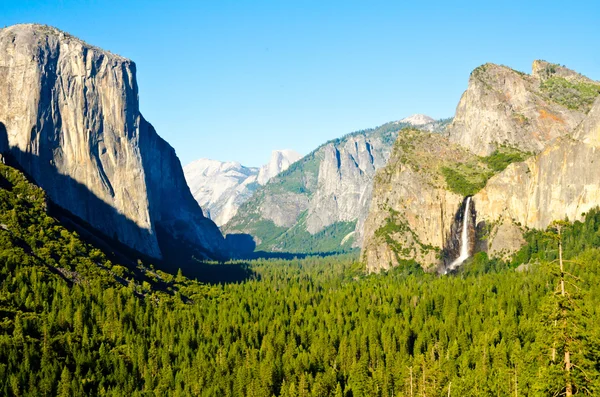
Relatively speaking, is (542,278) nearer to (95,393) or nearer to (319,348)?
(319,348)

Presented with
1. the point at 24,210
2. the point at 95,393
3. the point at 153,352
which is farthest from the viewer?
the point at 24,210

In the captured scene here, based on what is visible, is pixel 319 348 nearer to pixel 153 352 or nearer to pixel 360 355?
pixel 360 355

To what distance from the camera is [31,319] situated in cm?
13188

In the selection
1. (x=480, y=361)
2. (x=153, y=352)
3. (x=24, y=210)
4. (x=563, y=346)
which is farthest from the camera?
(x=24, y=210)

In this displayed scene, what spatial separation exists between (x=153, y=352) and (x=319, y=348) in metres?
35.2

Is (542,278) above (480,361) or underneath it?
above

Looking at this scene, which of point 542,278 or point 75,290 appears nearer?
point 75,290

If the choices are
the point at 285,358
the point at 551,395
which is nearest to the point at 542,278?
the point at 285,358

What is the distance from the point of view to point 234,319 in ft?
538

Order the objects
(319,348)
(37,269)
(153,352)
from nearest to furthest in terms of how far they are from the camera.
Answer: (153,352)
(319,348)
(37,269)

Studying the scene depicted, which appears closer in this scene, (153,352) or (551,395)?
(551,395)

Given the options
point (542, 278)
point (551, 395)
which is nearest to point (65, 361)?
point (551, 395)

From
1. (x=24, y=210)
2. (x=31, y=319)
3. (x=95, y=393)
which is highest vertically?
(x=24, y=210)

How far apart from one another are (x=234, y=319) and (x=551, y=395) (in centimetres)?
11929
